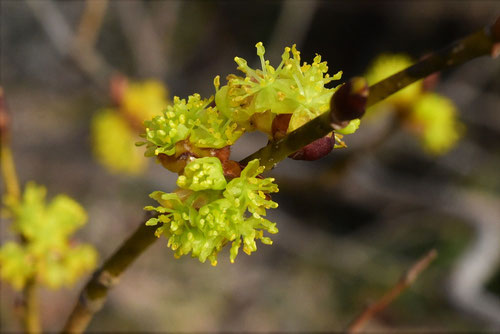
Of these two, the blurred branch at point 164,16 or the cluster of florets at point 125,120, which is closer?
the cluster of florets at point 125,120

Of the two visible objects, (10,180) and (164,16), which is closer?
(10,180)

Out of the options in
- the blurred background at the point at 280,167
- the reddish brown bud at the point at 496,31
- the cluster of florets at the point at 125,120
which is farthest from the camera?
the blurred background at the point at 280,167

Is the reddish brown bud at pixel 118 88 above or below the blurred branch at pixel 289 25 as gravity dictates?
below

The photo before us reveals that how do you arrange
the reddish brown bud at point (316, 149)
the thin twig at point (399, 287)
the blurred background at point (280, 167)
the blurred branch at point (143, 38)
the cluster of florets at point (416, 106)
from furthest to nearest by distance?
the blurred background at point (280, 167)
the blurred branch at point (143, 38)
the cluster of florets at point (416, 106)
the thin twig at point (399, 287)
the reddish brown bud at point (316, 149)

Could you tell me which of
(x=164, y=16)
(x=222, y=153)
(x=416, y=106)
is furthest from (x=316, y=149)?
(x=164, y=16)

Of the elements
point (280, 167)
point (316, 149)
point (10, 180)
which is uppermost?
point (280, 167)

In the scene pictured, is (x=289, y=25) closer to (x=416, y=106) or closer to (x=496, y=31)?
(x=416, y=106)

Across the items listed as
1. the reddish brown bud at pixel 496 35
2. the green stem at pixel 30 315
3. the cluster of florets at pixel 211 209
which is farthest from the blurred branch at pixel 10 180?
the reddish brown bud at pixel 496 35

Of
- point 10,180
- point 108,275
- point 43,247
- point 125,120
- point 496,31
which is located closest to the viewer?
point 496,31

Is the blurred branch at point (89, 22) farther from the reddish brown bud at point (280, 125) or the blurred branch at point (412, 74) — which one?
the blurred branch at point (412, 74)
